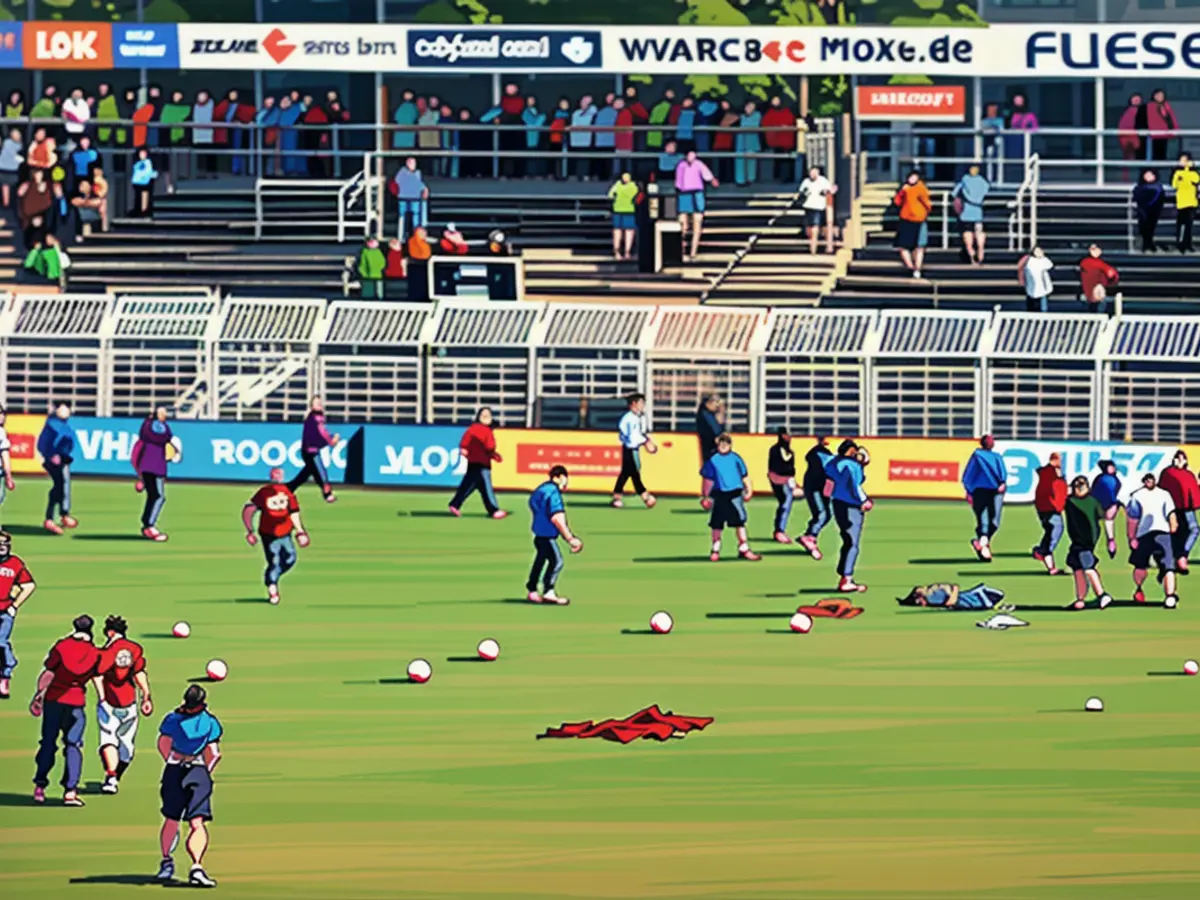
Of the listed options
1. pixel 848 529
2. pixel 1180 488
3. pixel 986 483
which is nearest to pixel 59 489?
pixel 848 529

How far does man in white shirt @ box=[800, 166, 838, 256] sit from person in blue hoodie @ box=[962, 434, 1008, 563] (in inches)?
551

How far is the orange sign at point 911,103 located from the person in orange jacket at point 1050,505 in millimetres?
17500

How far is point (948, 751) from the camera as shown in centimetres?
2284

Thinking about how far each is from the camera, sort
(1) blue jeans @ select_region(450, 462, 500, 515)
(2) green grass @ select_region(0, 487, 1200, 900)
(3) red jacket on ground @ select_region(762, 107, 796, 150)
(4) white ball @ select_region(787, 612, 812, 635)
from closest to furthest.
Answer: (2) green grass @ select_region(0, 487, 1200, 900) < (4) white ball @ select_region(787, 612, 812, 635) < (1) blue jeans @ select_region(450, 462, 500, 515) < (3) red jacket on ground @ select_region(762, 107, 796, 150)

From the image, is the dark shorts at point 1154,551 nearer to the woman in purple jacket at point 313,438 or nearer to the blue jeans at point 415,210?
the woman in purple jacket at point 313,438

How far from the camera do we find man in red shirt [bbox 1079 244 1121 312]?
1671 inches

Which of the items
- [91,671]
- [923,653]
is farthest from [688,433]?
[91,671]

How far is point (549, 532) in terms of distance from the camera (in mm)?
29125

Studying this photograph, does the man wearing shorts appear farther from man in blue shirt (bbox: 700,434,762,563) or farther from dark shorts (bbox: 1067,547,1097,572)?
man in blue shirt (bbox: 700,434,762,563)

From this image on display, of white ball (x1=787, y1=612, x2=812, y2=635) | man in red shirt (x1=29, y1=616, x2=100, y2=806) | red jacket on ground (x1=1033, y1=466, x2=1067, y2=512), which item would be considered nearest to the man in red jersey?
man in red shirt (x1=29, y1=616, x2=100, y2=806)

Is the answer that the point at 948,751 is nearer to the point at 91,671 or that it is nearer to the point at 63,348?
the point at 91,671

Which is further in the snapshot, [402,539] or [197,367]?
[197,367]

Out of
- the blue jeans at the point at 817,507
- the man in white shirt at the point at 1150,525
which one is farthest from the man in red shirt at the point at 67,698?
the blue jeans at the point at 817,507

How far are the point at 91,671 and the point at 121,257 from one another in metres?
29.8
